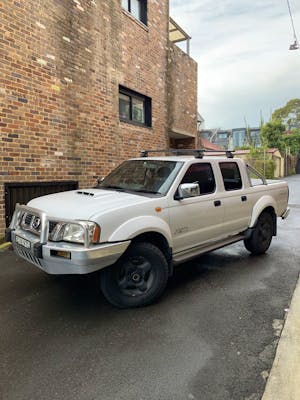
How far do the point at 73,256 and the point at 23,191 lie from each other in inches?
153

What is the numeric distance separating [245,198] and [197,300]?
2012 millimetres

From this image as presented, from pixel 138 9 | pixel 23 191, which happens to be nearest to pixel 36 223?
pixel 23 191

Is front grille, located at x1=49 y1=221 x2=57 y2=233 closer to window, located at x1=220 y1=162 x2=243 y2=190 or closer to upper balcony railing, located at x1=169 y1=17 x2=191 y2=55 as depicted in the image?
window, located at x1=220 y1=162 x2=243 y2=190

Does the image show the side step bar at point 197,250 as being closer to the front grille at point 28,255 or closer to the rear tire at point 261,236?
the rear tire at point 261,236

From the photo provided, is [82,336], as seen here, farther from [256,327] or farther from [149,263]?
[256,327]

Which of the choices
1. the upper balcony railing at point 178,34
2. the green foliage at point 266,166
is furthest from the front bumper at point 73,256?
the green foliage at point 266,166

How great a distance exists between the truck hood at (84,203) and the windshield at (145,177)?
321mm

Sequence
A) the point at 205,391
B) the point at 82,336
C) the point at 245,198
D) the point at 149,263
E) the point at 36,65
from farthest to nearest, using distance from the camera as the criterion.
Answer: the point at 36,65, the point at 245,198, the point at 149,263, the point at 82,336, the point at 205,391

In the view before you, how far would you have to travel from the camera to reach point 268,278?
421 centimetres

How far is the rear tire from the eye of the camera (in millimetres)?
5062

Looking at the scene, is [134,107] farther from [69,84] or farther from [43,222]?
[43,222]

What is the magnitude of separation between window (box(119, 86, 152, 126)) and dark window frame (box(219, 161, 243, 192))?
4.87 m

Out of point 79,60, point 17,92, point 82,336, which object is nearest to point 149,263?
point 82,336

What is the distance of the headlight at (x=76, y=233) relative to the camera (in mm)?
2799
